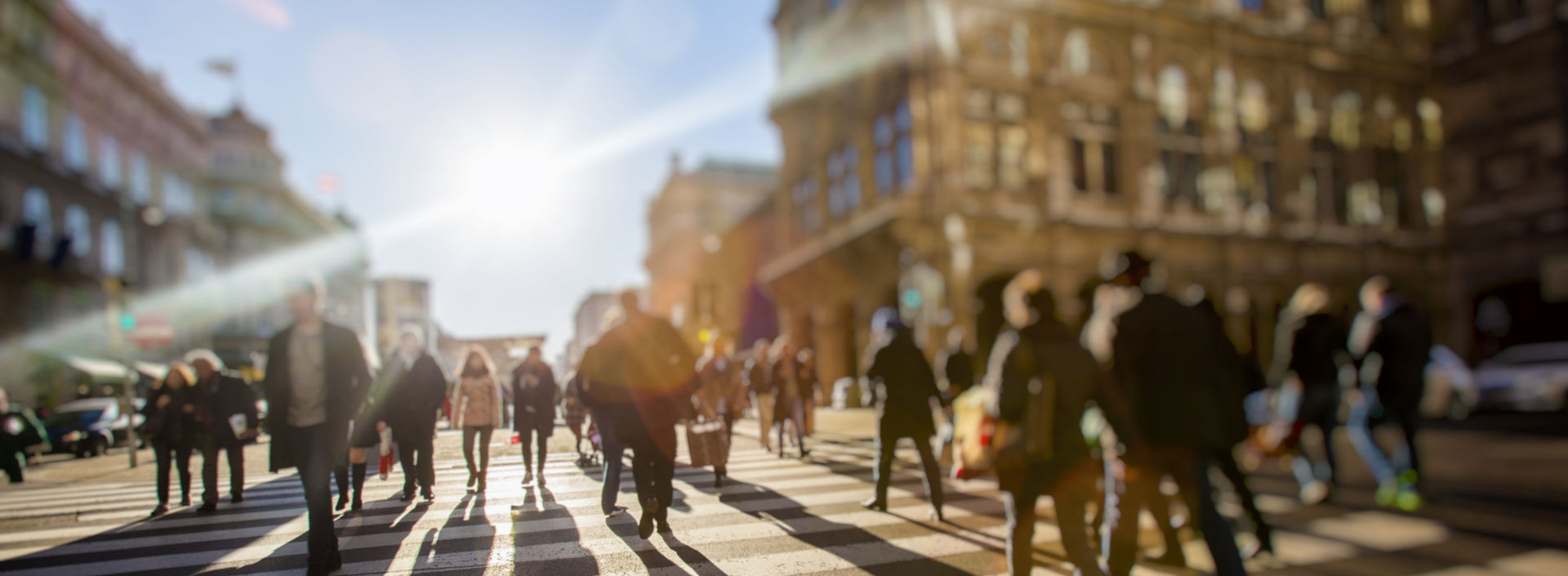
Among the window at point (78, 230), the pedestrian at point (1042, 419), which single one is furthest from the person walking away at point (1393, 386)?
the window at point (78, 230)

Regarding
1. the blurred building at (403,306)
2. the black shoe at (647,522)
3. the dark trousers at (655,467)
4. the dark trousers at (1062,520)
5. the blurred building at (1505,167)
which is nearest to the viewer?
the blurred building at (403,306)

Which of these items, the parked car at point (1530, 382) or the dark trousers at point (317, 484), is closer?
the dark trousers at point (317, 484)

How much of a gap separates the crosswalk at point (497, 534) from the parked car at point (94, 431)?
512 millimetres

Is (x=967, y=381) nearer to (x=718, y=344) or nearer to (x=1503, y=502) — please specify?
(x=718, y=344)

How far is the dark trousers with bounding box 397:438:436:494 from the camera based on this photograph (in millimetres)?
3916

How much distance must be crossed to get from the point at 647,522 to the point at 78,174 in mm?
29051

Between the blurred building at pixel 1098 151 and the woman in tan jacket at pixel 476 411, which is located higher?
the blurred building at pixel 1098 151

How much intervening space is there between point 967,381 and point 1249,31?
76.5 ft

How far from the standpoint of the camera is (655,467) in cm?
496

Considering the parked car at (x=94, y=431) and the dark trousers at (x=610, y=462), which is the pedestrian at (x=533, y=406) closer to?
the dark trousers at (x=610, y=462)

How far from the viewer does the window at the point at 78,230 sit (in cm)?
2848

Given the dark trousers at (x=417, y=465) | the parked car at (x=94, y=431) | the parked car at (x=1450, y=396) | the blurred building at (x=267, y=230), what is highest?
the blurred building at (x=267, y=230)

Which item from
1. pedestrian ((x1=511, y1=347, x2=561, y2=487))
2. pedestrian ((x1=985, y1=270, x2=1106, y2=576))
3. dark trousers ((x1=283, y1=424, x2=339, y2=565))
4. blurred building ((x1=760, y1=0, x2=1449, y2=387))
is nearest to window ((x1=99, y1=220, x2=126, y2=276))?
blurred building ((x1=760, y1=0, x2=1449, y2=387))

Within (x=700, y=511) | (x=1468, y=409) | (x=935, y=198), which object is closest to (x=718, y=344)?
(x=700, y=511)
